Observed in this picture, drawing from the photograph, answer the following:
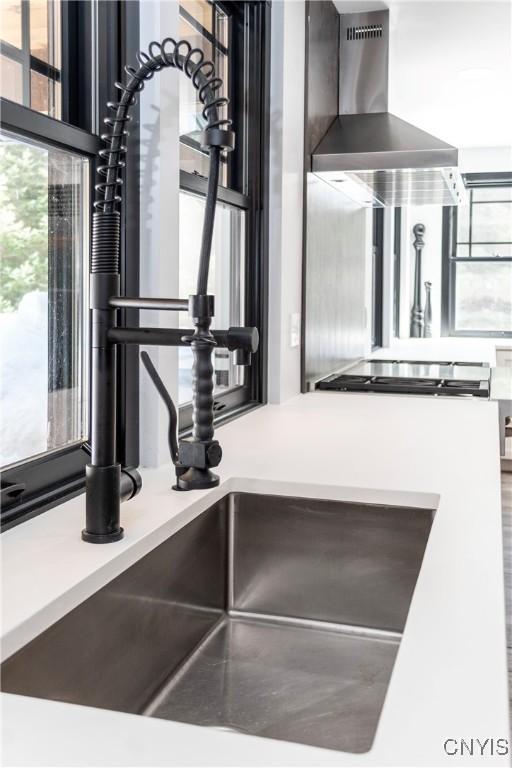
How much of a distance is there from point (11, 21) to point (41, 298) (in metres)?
0.38

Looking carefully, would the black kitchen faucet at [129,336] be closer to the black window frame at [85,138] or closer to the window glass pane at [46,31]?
the black window frame at [85,138]

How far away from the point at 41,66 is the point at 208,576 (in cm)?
81

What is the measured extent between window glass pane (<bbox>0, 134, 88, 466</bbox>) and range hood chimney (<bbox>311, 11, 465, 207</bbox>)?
134 centimetres

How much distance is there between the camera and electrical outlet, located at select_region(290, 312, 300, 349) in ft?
7.34

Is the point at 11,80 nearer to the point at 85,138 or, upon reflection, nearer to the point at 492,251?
the point at 85,138

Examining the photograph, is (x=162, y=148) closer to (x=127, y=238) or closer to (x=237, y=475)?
(x=127, y=238)

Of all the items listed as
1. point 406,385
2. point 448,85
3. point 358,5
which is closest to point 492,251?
point 448,85

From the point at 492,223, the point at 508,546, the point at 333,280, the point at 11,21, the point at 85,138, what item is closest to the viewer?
the point at 11,21

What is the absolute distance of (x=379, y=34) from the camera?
285 centimetres

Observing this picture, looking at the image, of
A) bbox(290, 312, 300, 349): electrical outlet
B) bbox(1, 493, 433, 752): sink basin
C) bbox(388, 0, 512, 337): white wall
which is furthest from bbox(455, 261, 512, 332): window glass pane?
bbox(1, 493, 433, 752): sink basin

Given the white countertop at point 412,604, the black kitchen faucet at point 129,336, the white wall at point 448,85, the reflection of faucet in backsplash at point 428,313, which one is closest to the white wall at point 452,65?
the white wall at point 448,85

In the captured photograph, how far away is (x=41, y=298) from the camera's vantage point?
113cm

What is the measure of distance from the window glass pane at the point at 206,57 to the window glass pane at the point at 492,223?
4.25m

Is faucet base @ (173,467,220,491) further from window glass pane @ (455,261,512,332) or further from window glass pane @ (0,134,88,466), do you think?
window glass pane @ (455,261,512,332)
